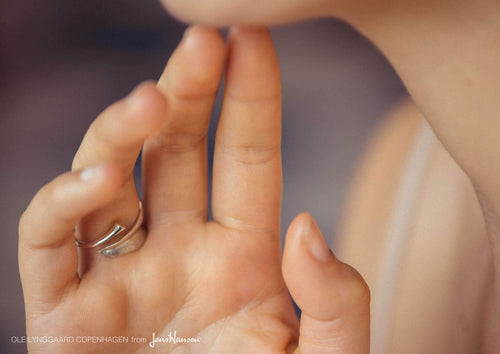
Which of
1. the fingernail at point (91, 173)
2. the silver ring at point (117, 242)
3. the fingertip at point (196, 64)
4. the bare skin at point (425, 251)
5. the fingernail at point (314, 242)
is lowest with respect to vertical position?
the bare skin at point (425, 251)

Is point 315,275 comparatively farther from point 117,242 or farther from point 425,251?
point 425,251

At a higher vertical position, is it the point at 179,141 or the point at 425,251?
the point at 179,141

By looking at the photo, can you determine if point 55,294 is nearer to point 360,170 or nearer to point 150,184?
point 150,184

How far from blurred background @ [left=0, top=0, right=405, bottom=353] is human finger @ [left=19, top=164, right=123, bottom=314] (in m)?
0.16

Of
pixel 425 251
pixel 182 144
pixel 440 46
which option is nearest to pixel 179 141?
pixel 182 144

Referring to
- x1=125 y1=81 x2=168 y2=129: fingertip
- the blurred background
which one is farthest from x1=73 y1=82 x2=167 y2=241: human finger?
the blurred background

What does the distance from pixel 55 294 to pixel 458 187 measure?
0.30 metres

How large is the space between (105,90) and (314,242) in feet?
0.93

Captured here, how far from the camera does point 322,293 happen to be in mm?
173

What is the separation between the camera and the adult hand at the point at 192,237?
173 mm

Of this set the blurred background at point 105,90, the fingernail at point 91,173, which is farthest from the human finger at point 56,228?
the blurred background at point 105,90

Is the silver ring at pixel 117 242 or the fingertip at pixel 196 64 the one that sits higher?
the fingertip at pixel 196 64

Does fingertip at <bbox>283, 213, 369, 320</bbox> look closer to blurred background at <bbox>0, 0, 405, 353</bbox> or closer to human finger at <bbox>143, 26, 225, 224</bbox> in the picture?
human finger at <bbox>143, 26, 225, 224</bbox>

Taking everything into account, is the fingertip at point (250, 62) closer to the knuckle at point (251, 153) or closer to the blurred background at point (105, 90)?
the knuckle at point (251, 153)
